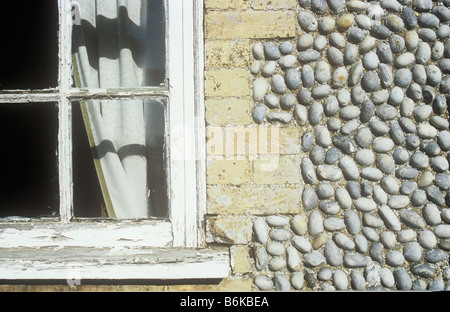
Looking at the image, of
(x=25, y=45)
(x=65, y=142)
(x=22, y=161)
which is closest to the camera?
(x=65, y=142)

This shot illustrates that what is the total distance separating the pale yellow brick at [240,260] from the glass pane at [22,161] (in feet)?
3.33

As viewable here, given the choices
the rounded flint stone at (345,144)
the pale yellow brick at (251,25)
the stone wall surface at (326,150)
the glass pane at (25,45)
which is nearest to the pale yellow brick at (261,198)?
the stone wall surface at (326,150)

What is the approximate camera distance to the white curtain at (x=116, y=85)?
1.42 meters

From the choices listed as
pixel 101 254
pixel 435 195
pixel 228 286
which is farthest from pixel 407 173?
pixel 101 254

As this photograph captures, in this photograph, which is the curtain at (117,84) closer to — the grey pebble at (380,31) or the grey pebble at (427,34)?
the grey pebble at (380,31)

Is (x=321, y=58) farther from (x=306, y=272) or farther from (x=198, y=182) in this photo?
(x=306, y=272)

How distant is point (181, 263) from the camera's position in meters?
1.30

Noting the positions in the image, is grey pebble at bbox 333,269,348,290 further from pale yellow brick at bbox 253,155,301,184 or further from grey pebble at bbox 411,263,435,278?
pale yellow brick at bbox 253,155,301,184

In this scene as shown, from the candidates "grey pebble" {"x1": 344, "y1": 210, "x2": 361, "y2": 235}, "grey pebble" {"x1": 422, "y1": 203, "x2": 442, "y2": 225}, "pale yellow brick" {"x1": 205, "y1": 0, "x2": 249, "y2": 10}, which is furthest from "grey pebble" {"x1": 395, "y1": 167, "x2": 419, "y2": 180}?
"pale yellow brick" {"x1": 205, "y1": 0, "x2": 249, "y2": 10}

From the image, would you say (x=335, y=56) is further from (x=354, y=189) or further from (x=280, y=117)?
(x=354, y=189)

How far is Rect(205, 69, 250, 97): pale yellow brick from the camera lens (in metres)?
1.36

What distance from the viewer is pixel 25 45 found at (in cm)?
200

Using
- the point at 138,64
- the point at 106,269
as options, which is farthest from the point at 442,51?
the point at 106,269

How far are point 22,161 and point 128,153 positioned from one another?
1.07 m
